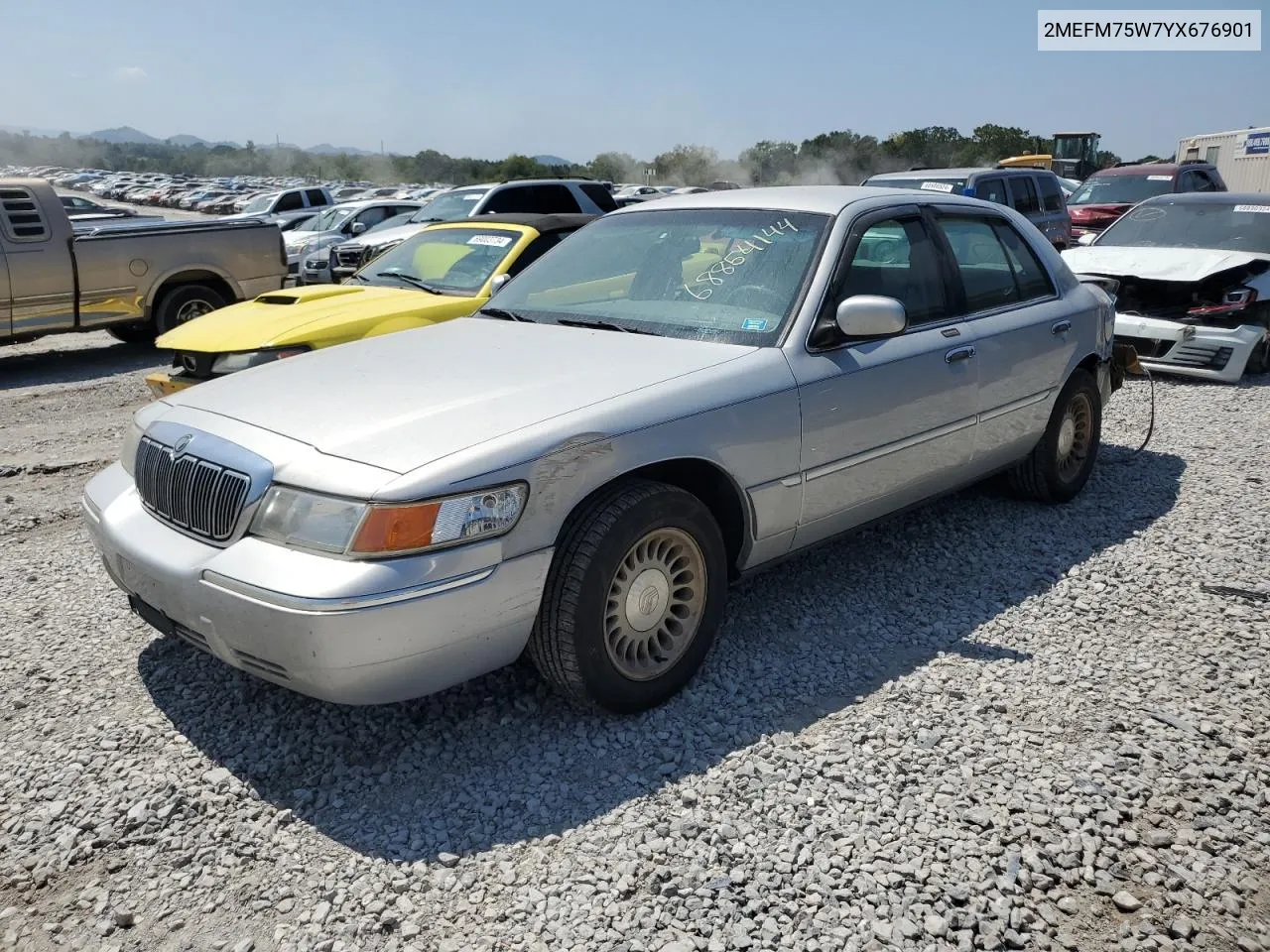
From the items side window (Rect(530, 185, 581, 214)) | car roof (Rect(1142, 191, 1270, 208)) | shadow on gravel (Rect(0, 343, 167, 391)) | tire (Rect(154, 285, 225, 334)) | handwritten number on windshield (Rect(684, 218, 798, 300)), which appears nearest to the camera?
handwritten number on windshield (Rect(684, 218, 798, 300))

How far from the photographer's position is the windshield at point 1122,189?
15.6 m

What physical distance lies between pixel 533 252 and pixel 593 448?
4.75 meters

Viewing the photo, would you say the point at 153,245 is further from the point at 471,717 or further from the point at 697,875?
the point at 697,875

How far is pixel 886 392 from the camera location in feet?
13.0

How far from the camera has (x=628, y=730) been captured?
3275 millimetres

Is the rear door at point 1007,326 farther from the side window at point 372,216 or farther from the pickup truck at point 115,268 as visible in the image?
the side window at point 372,216

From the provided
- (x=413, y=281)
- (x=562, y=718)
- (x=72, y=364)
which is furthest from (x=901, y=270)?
(x=72, y=364)

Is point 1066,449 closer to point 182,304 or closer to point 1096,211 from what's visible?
point 182,304

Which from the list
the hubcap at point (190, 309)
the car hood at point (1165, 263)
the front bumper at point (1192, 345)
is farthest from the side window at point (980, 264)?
the hubcap at point (190, 309)

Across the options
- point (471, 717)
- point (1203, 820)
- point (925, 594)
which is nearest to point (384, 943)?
point (471, 717)

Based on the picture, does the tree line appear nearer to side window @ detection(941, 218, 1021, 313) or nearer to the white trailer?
the white trailer

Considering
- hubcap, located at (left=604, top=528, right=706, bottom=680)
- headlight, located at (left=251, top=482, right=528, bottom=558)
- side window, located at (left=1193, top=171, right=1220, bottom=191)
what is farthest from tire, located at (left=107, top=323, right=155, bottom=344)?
side window, located at (left=1193, top=171, right=1220, bottom=191)

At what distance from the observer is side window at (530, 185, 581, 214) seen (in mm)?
13445

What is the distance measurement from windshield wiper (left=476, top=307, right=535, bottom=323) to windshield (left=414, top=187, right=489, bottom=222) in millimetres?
8552
